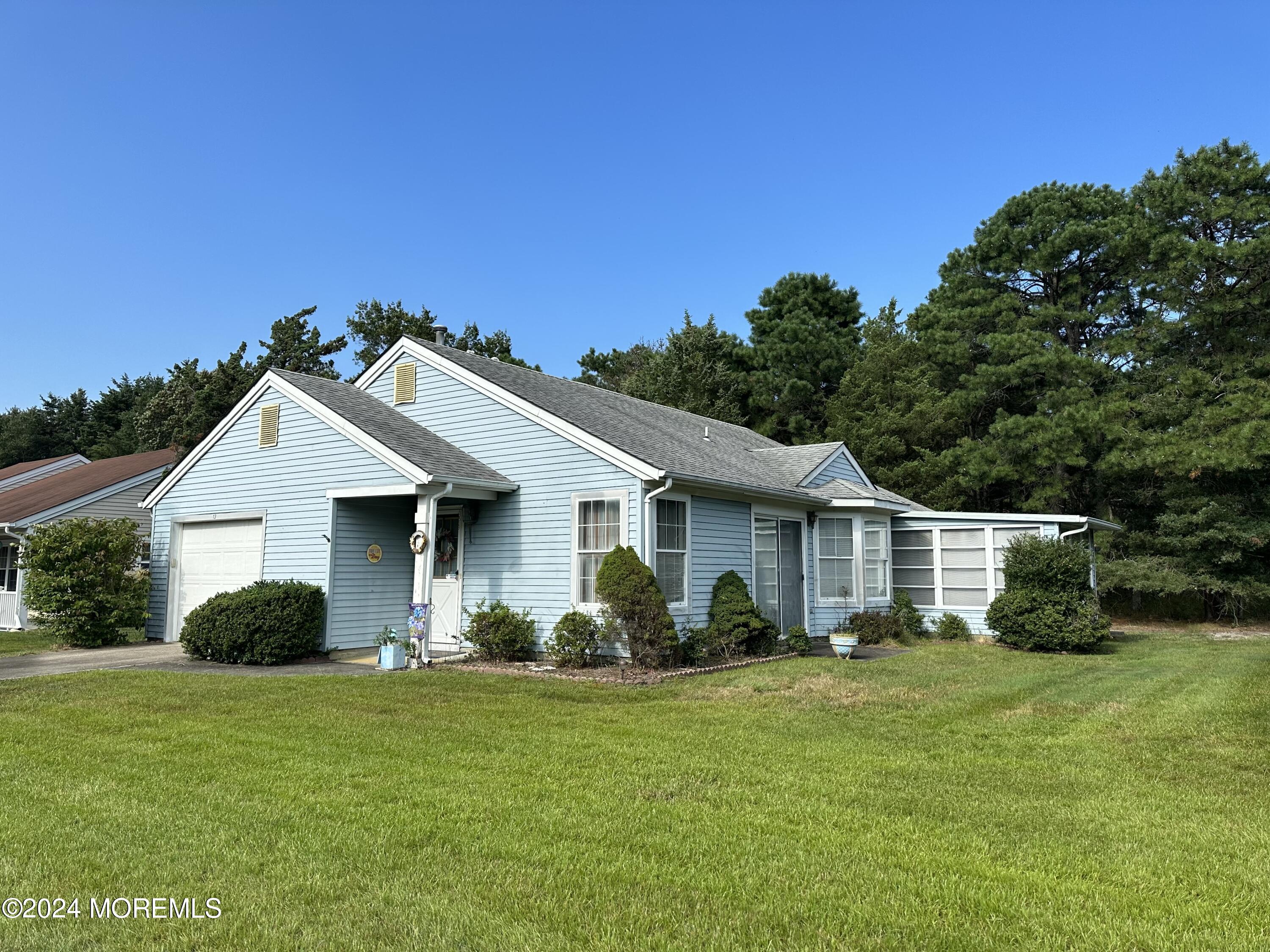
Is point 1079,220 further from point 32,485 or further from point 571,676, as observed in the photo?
point 32,485

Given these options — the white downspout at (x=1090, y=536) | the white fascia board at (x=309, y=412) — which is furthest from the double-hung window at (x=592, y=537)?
the white downspout at (x=1090, y=536)

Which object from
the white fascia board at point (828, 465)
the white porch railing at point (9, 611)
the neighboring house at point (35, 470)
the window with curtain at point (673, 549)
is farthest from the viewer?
the neighboring house at point (35, 470)

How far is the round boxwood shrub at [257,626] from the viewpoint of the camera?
1245 cm

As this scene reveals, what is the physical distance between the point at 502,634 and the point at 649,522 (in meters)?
2.94

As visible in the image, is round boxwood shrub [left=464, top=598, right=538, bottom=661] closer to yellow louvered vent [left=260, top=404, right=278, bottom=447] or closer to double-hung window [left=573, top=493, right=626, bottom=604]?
double-hung window [left=573, top=493, right=626, bottom=604]

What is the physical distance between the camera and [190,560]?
1600 cm

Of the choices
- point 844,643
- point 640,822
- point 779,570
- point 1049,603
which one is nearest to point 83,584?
point 779,570

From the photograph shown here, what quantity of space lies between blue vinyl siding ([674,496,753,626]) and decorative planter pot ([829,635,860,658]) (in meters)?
1.80

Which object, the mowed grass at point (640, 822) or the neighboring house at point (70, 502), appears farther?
the neighboring house at point (70, 502)

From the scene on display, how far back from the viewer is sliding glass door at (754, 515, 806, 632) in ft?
49.2

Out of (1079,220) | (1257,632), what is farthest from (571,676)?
(1079,220)

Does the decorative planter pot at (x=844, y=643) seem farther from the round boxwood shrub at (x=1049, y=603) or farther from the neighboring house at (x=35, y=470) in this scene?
the neighboring house at (x=35, y=470)

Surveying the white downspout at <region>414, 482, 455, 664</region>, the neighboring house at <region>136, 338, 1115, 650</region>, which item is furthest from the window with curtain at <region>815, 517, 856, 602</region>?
the white downspout at <region>414, 482, 455, 664</region>

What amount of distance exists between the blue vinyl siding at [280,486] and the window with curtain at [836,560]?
856cm
